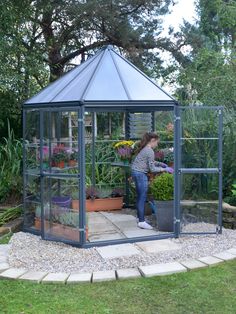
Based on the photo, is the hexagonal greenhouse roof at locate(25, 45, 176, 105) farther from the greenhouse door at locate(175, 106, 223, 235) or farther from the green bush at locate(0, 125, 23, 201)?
the green bush at locate(0, 125, 23, 201)

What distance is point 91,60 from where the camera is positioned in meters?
6.74

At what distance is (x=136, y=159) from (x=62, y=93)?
4.82 feet

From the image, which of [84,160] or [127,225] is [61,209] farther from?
[127,225]

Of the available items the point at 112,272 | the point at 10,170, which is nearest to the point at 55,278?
the point at 112,272

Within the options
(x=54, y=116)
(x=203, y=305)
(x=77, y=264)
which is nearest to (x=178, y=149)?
(x=54, y=116)

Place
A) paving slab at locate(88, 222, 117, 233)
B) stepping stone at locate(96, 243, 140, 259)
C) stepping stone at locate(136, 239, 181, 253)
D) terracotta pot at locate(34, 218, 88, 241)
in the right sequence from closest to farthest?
stepping stone at locate(96, 243, 140, 259), stepping stone at locate(136, 239, 181, 253), terracotta pot at locate(34, 218, 88, 241), paving slab at locate(88, 222, 117, 233)

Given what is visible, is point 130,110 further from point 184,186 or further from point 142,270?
point 142,270

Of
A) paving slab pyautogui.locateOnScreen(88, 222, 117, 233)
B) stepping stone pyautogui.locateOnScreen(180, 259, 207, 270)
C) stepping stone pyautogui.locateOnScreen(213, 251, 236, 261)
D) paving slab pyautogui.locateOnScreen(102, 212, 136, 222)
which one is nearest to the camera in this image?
stepping stone pyautogui.locateOnScreen(180, 259, 207, 270)

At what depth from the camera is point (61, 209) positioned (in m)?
5.98

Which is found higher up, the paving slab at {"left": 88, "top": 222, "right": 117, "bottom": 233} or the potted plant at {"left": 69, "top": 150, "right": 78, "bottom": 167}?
the potted plant at {"left": 69, "top": 150, "right": 78, "bottom": 167}

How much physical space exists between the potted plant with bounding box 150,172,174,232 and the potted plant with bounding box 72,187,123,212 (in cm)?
153

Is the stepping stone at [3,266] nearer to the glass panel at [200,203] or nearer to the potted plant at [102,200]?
the glass panel at [200,203]

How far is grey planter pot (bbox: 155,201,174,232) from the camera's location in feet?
20.6

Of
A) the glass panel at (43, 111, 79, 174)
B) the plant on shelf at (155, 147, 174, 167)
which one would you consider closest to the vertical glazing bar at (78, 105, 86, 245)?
the glass panel at (43, 111, 79, 174)
